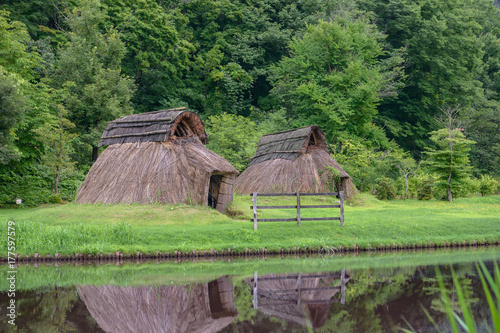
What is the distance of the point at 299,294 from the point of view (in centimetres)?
1186

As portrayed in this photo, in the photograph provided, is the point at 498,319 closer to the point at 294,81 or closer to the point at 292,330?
the point at 292,330

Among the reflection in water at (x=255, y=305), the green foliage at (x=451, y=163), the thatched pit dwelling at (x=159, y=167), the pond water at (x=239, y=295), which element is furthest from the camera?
the green foliage at (x=451, y=163)

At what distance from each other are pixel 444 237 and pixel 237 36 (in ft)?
132

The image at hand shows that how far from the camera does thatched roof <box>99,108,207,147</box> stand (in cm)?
2442

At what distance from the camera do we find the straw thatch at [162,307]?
927 centimetres

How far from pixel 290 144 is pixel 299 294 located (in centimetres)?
2001

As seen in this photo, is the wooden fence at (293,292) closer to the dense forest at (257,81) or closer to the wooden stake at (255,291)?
the wooden stake at (255,291)

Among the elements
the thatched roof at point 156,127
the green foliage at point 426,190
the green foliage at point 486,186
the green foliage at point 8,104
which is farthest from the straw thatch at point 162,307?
the green foliage at point 486,186

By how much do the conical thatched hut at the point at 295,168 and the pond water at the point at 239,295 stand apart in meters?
12.8

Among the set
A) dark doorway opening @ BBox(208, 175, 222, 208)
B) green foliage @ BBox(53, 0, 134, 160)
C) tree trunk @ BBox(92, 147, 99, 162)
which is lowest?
dark doorway opening @ BBox(208, 175, 222, 208)

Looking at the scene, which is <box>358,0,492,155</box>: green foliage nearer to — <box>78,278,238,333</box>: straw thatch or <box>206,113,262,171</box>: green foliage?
<box>206,113,262,171</box>: green foliage

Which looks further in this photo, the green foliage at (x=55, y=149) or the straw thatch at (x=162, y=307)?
the green foliage at (x=55, y=149)

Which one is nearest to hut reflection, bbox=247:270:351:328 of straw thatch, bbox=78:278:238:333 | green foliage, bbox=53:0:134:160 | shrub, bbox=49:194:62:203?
straw thatch, bbox=78:278:238:333

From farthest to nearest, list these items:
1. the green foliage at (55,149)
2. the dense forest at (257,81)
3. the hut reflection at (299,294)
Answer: the dense forest at (257,81) < the green foliage at (55,149) < the hut reflection at (299,294)
